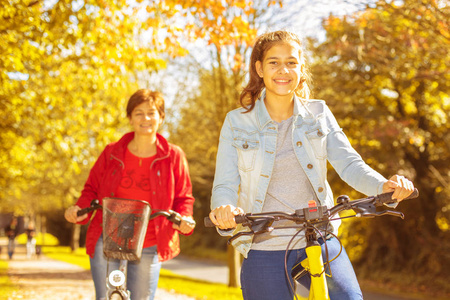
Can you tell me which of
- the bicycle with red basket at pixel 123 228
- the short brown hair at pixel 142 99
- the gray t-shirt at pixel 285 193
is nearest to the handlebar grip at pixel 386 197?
the gray t-shirt at pixel 285 193

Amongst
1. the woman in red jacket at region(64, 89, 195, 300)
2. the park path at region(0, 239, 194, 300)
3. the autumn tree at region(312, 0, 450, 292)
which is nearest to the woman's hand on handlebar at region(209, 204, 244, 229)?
the woman in red jacket at region(64, 89, 195, 300)

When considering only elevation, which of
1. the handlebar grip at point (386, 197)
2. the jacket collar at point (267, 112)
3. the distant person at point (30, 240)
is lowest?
the distant person at point (30, 240)

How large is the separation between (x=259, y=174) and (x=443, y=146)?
13.0 metres

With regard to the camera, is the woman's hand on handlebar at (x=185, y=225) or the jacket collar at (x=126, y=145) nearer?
the woman's hand on handlebar at (x=185, y=225)

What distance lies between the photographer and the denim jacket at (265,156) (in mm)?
2785

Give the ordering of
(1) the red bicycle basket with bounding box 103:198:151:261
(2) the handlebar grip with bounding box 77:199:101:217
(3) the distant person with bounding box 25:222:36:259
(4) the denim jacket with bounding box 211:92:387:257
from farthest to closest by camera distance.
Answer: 1. (3) the distant person with bounding box 25:222:36:259
2. (2) the handlebar grip with bounding box 77:199:101:217
3. (1) the red bicycle basket with bounding box 103:198:151:261
4. (4) the denim jacket with bounding box 211:92:387:257

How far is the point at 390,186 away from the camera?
2416mm

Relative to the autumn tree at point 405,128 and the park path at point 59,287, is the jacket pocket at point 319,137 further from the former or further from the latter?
the autumn tree at point 405,128

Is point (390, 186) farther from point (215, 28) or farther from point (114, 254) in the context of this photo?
point (215, 28)

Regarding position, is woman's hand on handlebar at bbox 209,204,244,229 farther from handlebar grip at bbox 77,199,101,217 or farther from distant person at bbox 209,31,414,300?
handlebar grip at bbox 77,199,101,217

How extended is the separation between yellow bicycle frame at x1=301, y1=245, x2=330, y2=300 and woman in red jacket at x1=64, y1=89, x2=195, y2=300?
1839 mm

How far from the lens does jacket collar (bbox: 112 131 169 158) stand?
451 cm

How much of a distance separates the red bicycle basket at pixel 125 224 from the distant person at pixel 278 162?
39.6 inches

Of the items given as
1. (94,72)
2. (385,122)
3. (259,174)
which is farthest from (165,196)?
(385,122)
